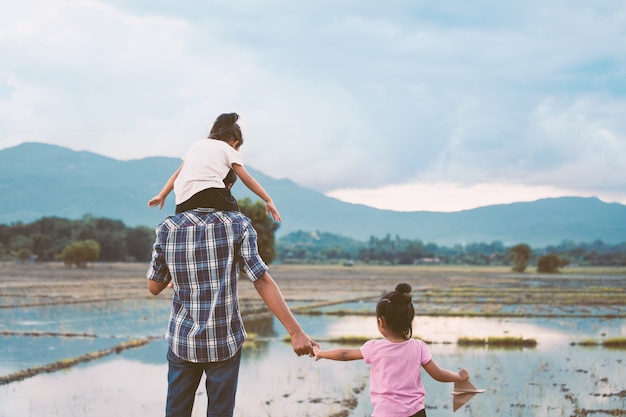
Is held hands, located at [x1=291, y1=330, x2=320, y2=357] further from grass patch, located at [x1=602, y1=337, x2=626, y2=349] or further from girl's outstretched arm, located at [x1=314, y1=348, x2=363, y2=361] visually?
grass patch, located at [x1=602, y1=337, x2=626, y2=349]

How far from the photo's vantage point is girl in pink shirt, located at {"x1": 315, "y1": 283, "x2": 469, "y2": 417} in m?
3.01

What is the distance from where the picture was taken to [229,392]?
2705mm

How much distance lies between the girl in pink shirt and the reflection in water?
13.3 feet

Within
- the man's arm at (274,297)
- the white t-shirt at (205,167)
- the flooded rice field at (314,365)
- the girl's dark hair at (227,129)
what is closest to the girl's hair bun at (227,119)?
the girl's dark hair at (227,129)

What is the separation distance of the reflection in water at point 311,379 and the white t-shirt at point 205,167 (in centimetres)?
463

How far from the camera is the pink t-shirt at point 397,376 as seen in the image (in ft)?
9.87

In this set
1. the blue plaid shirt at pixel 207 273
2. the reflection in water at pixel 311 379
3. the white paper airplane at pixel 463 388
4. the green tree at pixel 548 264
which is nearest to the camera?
the blue plaid shirt at pixel 207 273

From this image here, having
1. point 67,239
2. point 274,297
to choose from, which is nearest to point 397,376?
point 274,297

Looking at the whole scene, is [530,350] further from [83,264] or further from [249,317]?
[83,264]

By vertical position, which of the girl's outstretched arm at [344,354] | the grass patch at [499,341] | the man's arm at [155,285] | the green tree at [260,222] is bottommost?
the grass patch at [499,341]

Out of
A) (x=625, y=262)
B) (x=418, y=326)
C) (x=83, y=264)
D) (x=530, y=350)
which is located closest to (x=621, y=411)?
(x=530, y=350)

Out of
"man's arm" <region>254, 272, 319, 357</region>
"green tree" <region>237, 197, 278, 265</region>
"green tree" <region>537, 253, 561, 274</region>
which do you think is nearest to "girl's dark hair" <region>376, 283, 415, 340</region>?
"man's arm" <region>254, 272, 319, 357</region>

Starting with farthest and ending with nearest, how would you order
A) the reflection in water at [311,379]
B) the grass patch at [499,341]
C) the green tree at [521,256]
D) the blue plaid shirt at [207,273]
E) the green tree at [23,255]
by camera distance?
the green tree at [23,255]
the green tree at [521,256]
the grass patch at [499,341]
the reflection in water at [311,379]
the blue plaid shirt at [207,273]

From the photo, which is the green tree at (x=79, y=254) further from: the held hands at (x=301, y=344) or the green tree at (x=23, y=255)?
the held hands at (x=301, y=344)
